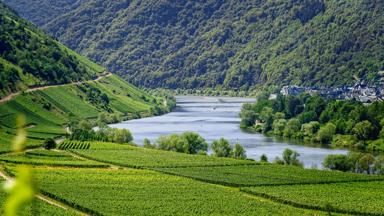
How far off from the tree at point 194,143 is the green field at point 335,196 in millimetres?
42640

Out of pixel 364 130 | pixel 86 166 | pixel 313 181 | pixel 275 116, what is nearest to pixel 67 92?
pixel 275 116

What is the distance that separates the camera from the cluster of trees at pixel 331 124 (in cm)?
15188

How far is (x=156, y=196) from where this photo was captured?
7094 cm

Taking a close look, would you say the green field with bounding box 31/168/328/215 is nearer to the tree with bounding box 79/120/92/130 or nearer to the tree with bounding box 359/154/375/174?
the tree with bounding box 359/154/375/174

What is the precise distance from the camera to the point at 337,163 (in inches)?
4124

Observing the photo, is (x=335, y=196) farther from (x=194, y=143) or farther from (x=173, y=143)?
(x=173, y=143)

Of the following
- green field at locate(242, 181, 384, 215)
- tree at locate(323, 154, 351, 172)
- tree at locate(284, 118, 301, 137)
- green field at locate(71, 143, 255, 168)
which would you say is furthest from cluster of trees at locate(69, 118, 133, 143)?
green field at locate(242, 181, 384, 215)

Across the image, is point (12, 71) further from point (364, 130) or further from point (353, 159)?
point (353, 159)

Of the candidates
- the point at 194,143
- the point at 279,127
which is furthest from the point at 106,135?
the point at 279,127

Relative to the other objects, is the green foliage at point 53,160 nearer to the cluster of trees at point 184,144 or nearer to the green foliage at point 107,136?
the cluster of trees at point 184,144

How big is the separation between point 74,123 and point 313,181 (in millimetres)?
91430

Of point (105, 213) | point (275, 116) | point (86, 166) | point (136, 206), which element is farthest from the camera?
point (275, 116)

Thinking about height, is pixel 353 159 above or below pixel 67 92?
below

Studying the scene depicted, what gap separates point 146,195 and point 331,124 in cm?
9408
